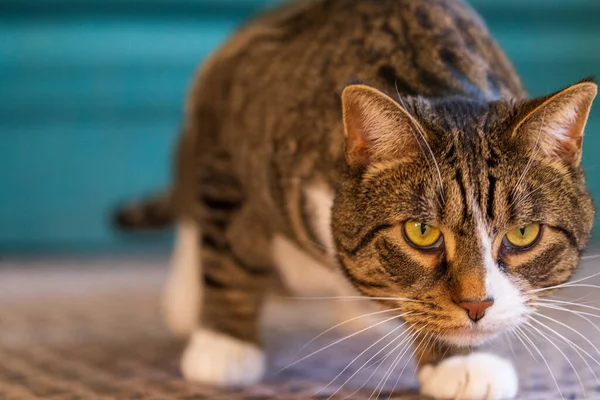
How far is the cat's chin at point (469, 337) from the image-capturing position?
0.92 metres

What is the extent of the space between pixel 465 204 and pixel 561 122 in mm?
168

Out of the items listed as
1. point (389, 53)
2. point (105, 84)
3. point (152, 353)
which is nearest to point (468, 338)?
point (389, 53)

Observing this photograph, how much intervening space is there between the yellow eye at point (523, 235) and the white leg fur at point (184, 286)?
2.40ft

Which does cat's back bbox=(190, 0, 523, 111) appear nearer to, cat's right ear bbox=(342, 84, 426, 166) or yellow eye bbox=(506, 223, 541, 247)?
cat's right ear bbox=(342, 84, 426, 166)

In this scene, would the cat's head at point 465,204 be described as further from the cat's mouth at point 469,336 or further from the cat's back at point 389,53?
the cat's back at point 389,53

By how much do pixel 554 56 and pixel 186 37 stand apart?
1.15 meters

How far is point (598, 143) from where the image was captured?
8.18 feet

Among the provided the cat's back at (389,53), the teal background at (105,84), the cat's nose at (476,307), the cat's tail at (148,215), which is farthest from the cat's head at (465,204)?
the teal background at (105,84)

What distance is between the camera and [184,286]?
1602 millimetres

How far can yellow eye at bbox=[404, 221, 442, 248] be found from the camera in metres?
0.93

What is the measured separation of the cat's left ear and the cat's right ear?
14 centimetres

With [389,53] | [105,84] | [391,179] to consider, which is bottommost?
[391,179]

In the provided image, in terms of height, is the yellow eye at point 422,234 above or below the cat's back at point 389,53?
below

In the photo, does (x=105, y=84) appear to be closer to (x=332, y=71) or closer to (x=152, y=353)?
(x=152, y=353)
